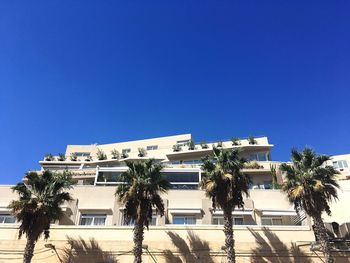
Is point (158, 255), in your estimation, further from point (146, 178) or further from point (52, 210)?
point (52, 210)

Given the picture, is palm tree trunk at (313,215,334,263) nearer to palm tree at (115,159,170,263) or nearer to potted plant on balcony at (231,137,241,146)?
palm tree at (115,159,170,263)

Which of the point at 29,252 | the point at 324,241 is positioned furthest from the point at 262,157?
the point at 29,252

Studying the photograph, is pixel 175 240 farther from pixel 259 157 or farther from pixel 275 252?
pixel 259 157

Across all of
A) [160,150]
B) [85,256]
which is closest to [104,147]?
[160,150]

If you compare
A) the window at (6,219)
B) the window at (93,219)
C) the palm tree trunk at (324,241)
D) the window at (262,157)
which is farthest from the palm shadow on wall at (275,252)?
the window at (6,219)

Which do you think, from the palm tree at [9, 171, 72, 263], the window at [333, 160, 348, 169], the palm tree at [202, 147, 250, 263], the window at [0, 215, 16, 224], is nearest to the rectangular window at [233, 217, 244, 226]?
the palm tree at [202, 147, 250, 263]

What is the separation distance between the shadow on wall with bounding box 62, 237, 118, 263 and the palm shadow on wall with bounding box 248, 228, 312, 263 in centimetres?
1149

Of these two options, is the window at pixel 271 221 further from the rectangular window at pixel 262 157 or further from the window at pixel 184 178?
the rectangular window at pixel 262 157

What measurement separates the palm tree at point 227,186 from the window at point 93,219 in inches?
496

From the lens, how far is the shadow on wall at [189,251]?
26.4 meters

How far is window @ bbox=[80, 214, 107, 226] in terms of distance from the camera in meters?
32.8

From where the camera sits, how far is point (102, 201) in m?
34.1

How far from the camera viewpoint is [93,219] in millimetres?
33031

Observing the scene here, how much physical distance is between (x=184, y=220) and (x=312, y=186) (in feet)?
41.7
